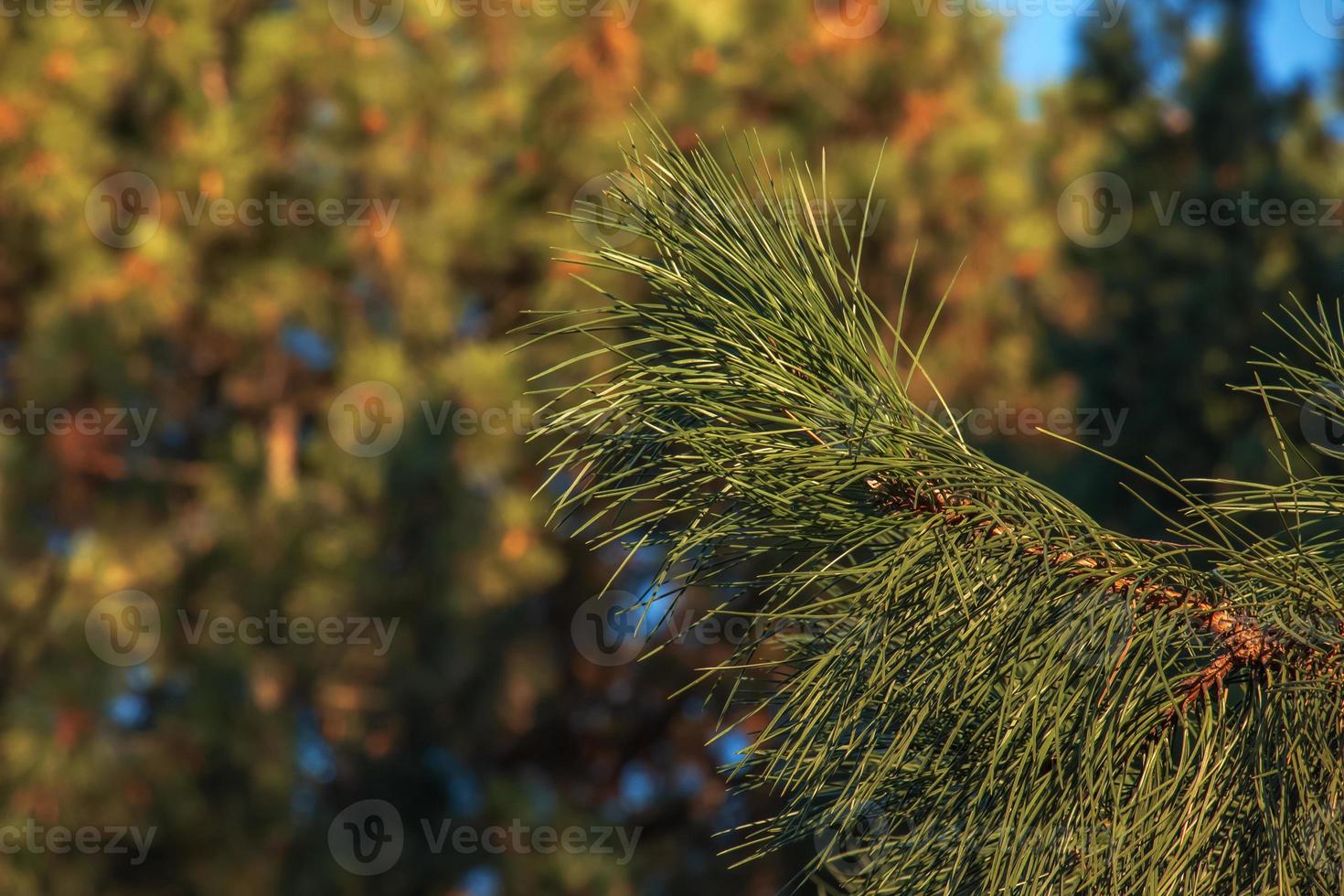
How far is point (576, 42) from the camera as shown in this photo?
4.43 meters

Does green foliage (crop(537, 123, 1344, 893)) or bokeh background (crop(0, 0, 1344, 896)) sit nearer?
Answer: green foliage (crop(537, 123, 1344, 893))

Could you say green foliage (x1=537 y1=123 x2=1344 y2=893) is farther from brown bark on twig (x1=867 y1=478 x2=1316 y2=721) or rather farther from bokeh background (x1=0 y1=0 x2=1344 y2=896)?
bokeh background (x1=0 y1=0 x2=1344 y2=896)

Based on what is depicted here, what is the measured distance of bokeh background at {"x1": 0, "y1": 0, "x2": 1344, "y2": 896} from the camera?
3.79m

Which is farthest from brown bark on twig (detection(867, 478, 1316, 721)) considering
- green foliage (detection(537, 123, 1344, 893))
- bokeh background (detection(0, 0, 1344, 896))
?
bokeh background (detection(0, 0, 1344, 896))

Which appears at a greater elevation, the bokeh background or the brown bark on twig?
the brown bark on twig

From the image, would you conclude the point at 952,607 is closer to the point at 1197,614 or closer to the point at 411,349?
the point at 1197,614

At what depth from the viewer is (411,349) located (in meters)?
4.34

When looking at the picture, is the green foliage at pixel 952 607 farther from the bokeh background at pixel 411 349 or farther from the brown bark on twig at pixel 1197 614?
the bokeh background at pixel 411 349

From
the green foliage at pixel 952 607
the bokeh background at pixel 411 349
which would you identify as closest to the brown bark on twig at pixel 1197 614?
the green foliage at pixel 952 607

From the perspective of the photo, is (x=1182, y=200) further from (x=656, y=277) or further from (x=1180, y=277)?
(x=656, y=277)

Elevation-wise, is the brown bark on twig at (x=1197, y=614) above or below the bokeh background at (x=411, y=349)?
above

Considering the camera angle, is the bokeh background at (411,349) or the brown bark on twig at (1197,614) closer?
the brown bark on twig at (1197,614)

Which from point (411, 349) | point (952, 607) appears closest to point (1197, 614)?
point (952, 607)

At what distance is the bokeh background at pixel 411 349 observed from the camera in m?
3.79
